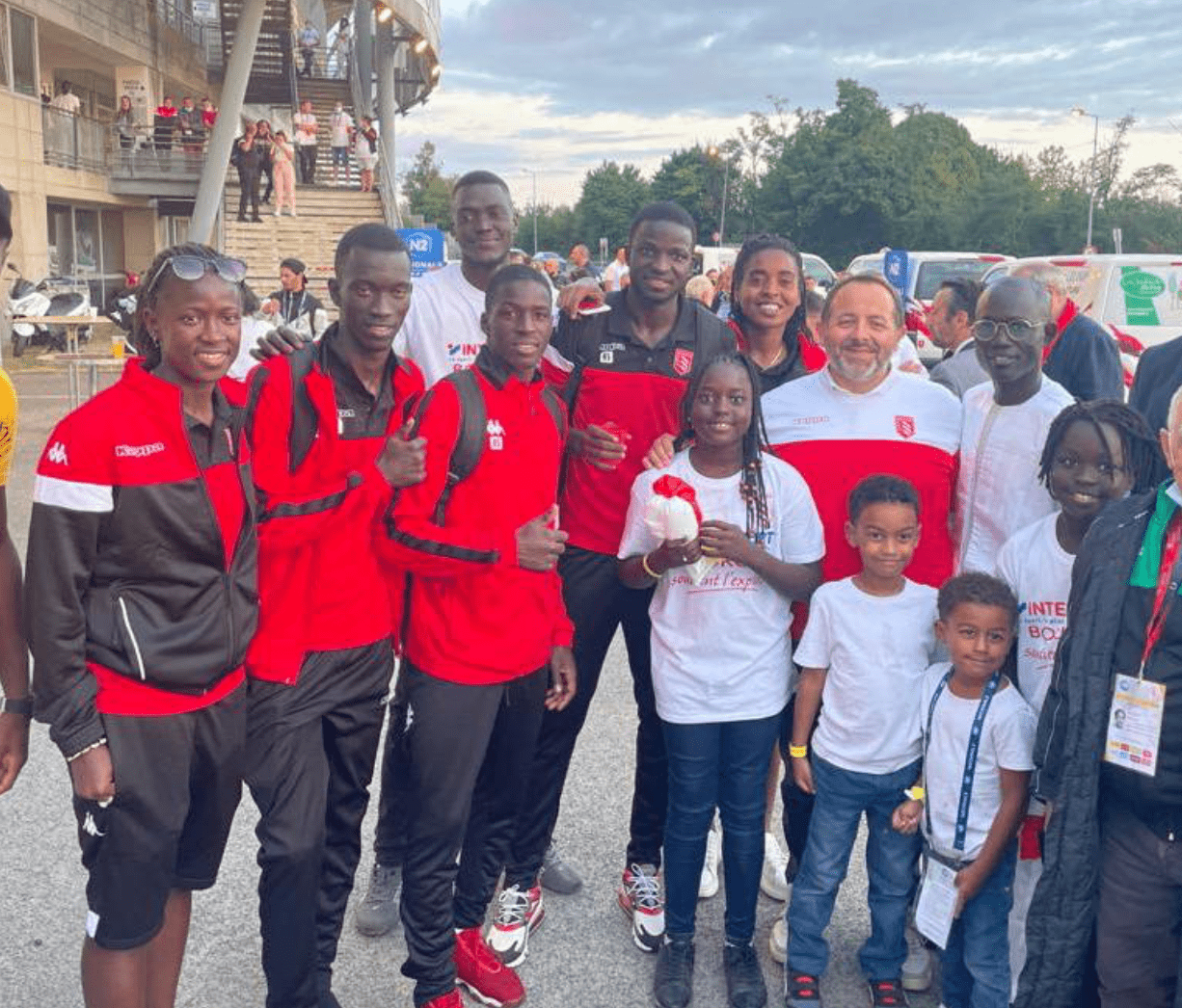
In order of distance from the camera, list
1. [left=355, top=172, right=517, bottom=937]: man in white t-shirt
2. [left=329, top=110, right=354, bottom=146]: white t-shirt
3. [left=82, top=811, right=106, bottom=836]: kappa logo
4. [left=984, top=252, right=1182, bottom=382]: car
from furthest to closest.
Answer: [left=329, top=110, right=354, bottom=146]: white t-shirt → [left=984, top=252, right=1182, bottom=382]: car → [left=355, top=172, right=517, bottom=937]: man in white t-shirt → [left=82, top=811, right=106, bottom=836]: kappa logo

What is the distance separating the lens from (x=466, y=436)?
10.2 ft

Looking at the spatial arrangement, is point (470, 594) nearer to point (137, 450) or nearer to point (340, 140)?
point (137, 450)

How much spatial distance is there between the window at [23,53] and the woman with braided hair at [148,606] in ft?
87.7

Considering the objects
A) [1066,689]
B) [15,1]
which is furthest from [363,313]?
[15,1]

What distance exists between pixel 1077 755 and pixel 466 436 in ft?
5.75

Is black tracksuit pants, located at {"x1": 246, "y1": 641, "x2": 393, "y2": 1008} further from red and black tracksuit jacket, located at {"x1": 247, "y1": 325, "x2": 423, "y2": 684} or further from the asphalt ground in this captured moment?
the asphalt ground

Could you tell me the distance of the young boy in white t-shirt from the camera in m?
3.21

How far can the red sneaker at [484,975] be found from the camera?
3.36m

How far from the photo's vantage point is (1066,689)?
261cm

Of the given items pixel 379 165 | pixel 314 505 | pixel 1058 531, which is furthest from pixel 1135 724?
pixel 379 165

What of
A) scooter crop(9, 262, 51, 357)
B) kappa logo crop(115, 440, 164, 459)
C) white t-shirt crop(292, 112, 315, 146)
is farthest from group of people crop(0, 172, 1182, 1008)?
white t-shirt crop(292, 112, 315, 146)

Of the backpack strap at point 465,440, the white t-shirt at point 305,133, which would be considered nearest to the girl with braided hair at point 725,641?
the backpack strap at point 465,440

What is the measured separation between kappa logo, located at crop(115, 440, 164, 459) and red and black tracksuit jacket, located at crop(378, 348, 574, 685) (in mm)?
688

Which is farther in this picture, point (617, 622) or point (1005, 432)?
point (617, 622)
